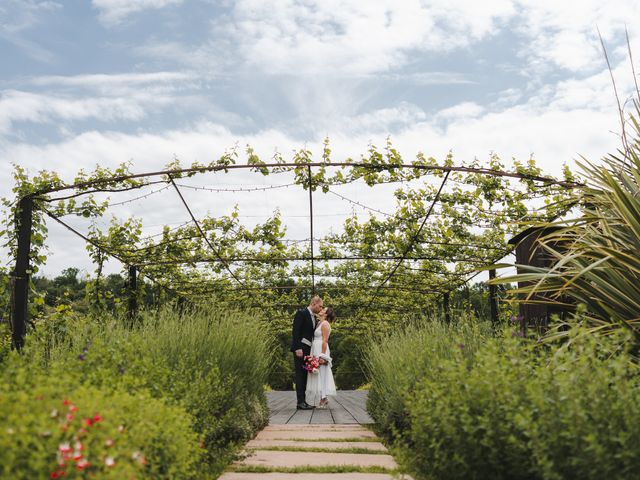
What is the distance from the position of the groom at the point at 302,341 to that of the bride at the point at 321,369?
0.30 feet

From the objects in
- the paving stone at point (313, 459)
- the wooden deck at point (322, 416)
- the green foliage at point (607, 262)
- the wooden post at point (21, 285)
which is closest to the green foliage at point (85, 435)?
the paving stone at point (313, 459)

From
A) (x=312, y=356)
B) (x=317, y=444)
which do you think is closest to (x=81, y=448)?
(x=317, y=444)

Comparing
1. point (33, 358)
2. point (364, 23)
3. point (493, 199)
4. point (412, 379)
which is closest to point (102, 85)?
point (364, 23)

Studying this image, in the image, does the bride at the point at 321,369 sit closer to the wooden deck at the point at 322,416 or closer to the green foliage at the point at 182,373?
the wooden deck at the point at 322,416

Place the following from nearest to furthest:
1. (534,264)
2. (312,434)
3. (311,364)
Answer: (312,434) < (534,264) < (311,364)

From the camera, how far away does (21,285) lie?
6410 mm

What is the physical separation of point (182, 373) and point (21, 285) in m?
2.87

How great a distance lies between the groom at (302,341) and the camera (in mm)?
8531

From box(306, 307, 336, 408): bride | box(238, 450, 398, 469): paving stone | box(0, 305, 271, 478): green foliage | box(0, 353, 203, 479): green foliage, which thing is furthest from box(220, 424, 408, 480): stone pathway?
box(306, 307, 336, 408): bride

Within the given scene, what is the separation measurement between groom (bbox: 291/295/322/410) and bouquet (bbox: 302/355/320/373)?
67 mm

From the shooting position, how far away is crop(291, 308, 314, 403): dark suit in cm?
855

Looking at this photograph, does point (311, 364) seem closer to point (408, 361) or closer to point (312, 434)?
point (312, 434)

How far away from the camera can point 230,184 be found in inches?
300

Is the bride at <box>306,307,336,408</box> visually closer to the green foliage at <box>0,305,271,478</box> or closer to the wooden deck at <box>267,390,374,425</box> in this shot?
the wooden deck at <box>267,390,374,425</box>
